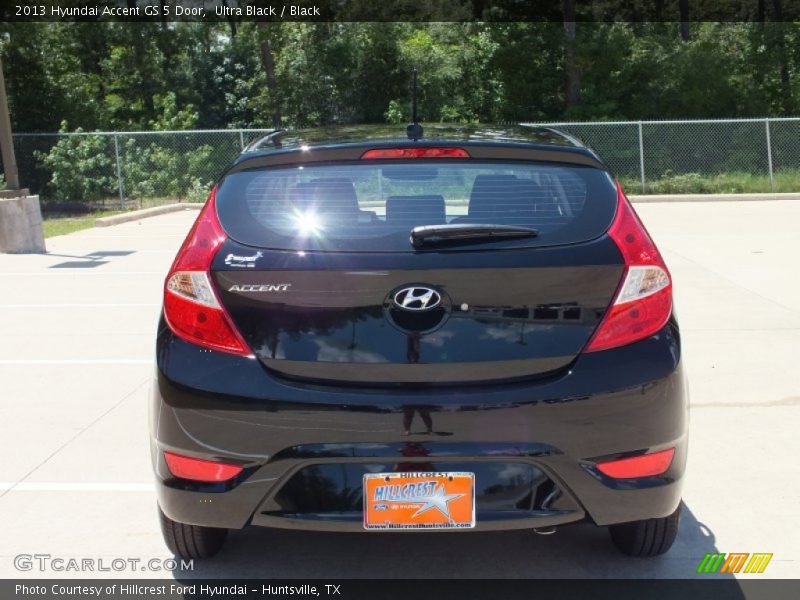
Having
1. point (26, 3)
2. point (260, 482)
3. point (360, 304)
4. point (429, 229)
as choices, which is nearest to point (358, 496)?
point (260, 482)

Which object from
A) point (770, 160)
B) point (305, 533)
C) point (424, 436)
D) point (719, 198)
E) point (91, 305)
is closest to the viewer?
point (424, 436)

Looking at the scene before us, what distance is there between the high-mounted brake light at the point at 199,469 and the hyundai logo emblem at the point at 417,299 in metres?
0.74

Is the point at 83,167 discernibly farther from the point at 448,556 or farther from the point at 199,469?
the point at 199,469

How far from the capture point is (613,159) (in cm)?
2573

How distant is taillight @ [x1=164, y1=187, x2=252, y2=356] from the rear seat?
1.94ft

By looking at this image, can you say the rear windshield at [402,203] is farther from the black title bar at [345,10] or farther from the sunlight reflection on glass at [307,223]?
the black title bar at [345,10]

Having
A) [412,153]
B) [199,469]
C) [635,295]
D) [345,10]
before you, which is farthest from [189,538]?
[345,10]

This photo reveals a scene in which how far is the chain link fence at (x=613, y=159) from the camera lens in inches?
989

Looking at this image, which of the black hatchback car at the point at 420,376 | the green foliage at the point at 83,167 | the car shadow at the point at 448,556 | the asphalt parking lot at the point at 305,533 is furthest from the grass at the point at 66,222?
the black hatchback car at the point at 420,376

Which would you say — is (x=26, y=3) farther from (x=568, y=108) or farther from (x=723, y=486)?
(x=723, y=486)

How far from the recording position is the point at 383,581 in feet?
12.8

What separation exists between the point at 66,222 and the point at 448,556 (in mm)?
19213

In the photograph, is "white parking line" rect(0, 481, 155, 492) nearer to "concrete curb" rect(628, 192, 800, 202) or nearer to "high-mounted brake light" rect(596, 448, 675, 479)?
"high-mounted brake light" rect(596, 448, 675, 479)

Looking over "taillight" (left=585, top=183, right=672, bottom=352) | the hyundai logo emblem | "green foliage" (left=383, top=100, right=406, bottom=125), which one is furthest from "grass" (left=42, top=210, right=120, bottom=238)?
"taillight" (left=585, top=183, right=672, bottom=352)
